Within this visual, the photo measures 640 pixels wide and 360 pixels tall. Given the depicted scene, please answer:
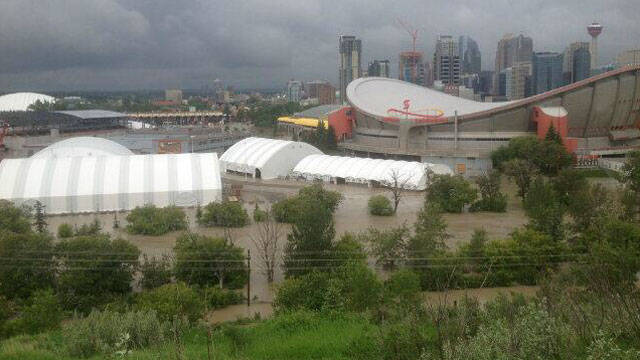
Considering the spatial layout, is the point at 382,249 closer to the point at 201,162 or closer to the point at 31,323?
the point at 31,323

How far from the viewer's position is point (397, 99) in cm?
2181

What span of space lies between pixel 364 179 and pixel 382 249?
7.22 metres

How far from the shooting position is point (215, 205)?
1070 centimetres

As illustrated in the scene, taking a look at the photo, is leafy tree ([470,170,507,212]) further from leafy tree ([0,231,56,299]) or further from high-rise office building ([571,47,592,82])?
high-rise office building ([571,47,592,82])

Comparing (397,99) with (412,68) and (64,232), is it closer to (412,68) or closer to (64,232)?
(64,232)

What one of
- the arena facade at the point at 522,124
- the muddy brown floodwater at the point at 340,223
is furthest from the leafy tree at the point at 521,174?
the arena facade at the point at 522,124

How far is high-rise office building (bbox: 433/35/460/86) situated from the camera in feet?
176

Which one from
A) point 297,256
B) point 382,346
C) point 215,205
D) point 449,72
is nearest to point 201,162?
point 215,205

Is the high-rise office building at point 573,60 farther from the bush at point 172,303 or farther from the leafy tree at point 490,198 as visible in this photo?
the bush at point 172,303

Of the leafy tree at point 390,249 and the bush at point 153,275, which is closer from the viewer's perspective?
the bush at point 153,275

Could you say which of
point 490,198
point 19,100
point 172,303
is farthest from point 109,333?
point 19,100

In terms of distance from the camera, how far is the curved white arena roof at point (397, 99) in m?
19.7

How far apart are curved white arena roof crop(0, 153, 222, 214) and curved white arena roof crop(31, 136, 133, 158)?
196cm

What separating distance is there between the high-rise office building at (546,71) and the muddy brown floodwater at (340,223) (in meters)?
31.3
